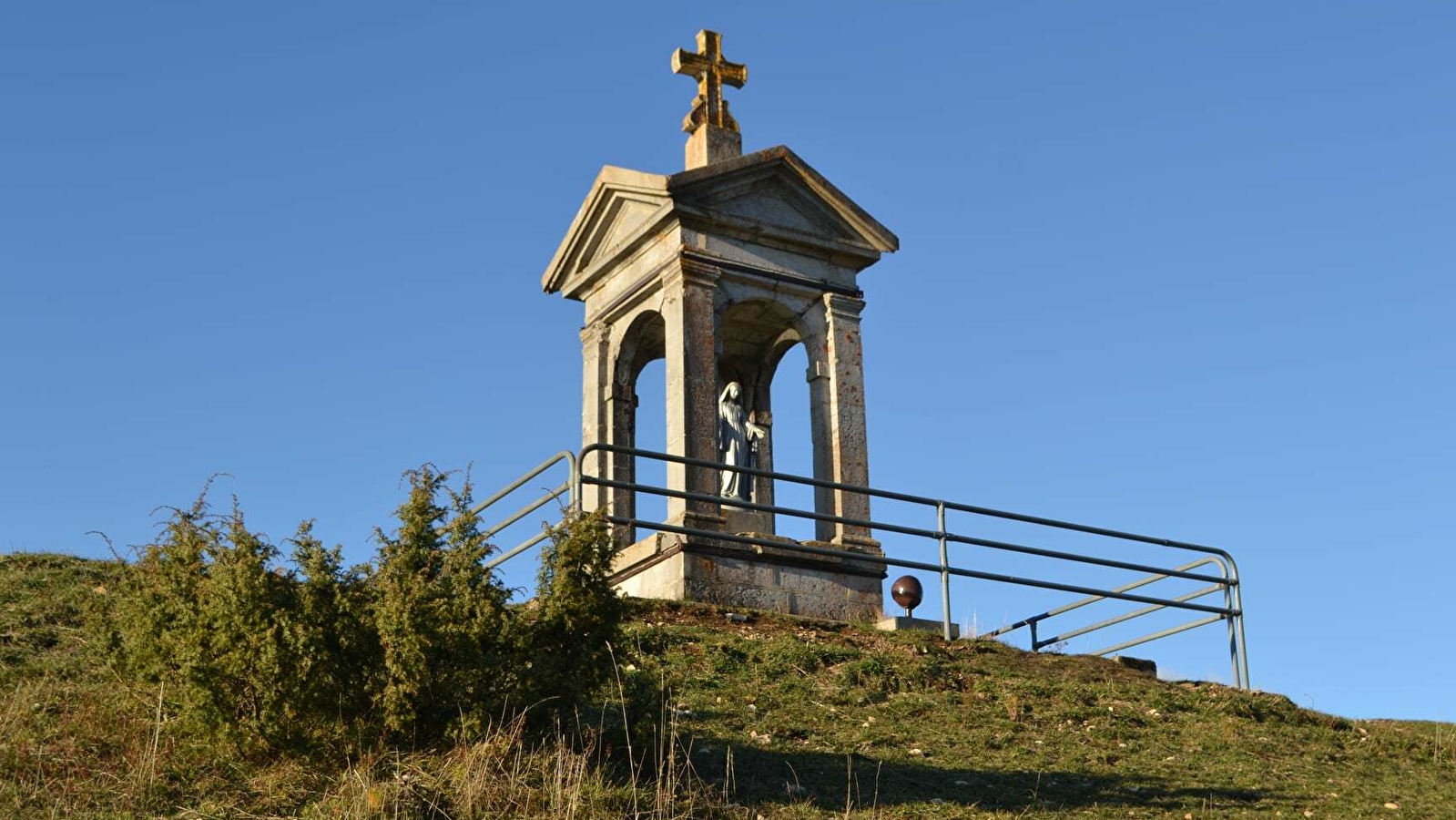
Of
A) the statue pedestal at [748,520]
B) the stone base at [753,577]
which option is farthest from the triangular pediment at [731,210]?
the stone base at [753,577]

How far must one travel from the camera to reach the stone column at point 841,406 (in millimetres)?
17984

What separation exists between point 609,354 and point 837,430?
2.55m

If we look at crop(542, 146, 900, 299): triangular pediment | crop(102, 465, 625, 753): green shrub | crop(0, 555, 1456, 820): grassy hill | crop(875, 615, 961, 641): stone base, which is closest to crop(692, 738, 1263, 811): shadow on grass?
crop(0, 555, 1456, 820): grassy hill

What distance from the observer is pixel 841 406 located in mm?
18344

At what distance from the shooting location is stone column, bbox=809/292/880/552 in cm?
1798

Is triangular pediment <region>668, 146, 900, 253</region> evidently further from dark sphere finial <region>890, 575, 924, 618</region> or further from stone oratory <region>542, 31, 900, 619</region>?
dark sphere finial <region>890, 575, 924, 618</region>

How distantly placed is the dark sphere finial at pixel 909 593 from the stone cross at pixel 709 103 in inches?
187

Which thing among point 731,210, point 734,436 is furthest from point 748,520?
point 731,210

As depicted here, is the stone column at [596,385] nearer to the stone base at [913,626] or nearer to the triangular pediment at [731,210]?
the triangular pediment at [731,210]

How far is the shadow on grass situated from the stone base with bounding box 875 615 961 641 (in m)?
4.16

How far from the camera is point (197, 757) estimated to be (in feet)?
32.2

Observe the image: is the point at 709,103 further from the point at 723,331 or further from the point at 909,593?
the point at 909,593

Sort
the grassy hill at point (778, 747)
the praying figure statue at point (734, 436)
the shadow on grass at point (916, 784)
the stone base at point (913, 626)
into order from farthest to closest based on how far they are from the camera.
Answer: the praying figure statue at point (734, 436) → the stone base at point (913, 626) → the shadow on grass at point (916, 784) → the grassy hill at point (778, 747)

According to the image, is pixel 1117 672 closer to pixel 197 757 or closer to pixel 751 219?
pixel 751 219
